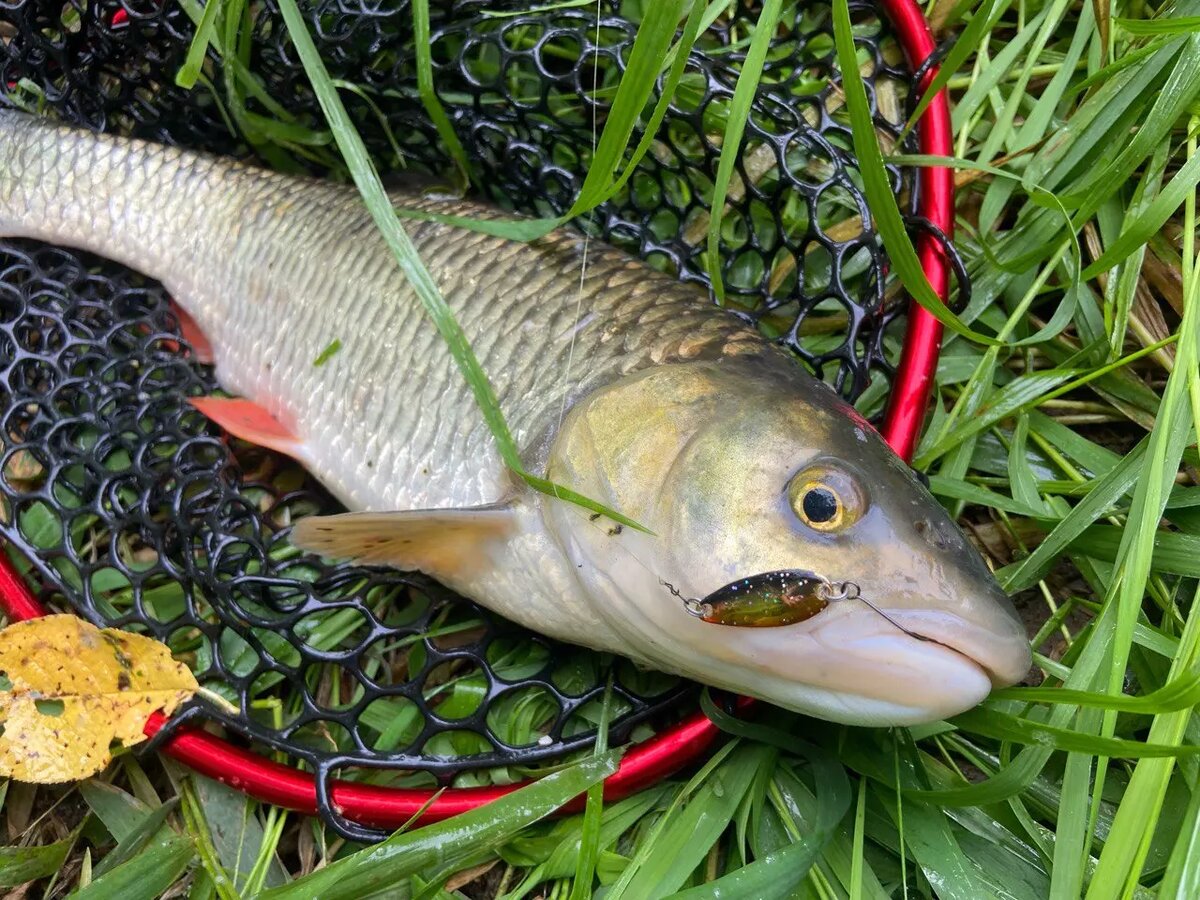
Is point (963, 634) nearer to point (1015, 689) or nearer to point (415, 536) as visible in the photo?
point (1015, 689)

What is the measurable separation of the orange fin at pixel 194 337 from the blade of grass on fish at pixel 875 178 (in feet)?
4.71

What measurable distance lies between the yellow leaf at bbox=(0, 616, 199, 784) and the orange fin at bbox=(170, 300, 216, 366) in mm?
647

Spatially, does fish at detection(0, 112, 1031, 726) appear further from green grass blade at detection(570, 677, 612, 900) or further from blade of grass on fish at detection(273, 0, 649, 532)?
green grass blade at detection(570, 677, 612, 900)

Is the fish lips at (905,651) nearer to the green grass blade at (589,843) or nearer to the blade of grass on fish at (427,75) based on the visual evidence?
the green grass blade at (589,843)

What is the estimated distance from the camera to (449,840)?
1.40m

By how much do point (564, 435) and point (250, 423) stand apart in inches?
30.5

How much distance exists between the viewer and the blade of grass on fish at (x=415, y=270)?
4.25 ft

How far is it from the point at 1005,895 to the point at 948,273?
3.49 feet

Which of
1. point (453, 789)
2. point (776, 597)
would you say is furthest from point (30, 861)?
point (776, 597)

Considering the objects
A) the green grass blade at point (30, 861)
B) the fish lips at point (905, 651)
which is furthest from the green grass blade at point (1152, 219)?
the green grass blade at point (30, 861)

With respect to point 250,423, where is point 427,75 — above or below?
above

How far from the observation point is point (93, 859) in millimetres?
1660

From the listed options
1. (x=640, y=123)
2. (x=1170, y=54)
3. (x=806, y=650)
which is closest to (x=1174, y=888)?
(x=806, y=650)

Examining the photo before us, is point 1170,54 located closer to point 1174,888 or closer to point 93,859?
point 1174,888
